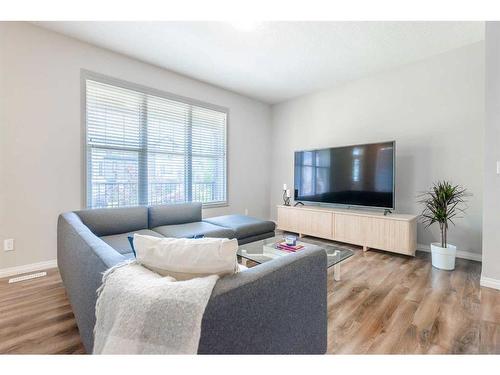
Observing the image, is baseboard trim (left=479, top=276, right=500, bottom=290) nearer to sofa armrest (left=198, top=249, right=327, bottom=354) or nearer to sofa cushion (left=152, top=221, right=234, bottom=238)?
sofa armrest (left=198, top=249, right=327, bottom=354)

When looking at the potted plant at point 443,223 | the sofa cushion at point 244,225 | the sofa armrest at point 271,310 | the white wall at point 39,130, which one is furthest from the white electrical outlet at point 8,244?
the potted plant at point 443,223

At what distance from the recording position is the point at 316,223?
3893mm

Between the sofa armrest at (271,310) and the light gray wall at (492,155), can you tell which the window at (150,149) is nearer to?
the sofa armrest at (271,310)

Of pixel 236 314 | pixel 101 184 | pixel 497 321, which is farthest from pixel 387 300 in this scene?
pixel 101 184

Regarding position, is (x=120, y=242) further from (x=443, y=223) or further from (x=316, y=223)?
(x=443, y=223)

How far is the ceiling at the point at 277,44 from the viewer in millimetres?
2527

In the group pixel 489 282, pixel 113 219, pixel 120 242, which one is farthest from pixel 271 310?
pixel 489 282

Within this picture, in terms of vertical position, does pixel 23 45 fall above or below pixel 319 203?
above

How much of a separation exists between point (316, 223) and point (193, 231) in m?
2.06

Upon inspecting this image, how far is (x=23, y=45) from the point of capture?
2.50m

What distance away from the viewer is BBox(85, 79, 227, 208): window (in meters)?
3.02
